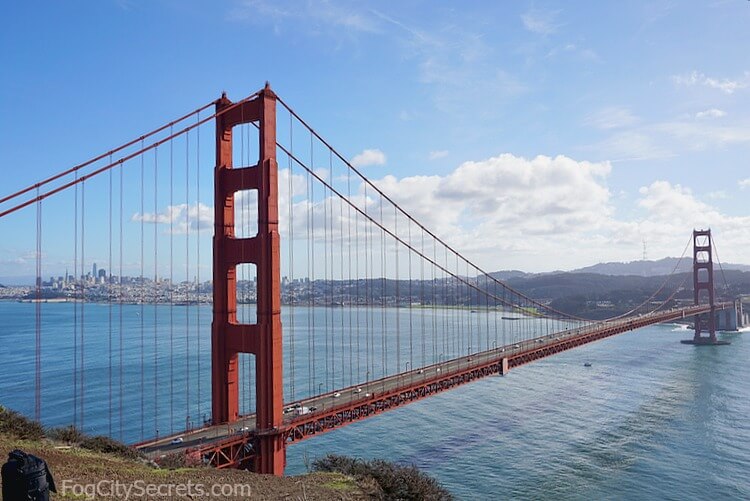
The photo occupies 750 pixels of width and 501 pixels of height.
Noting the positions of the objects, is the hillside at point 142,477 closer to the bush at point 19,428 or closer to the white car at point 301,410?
the bush at point 19,428

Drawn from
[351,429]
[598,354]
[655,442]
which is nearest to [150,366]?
[351,429]

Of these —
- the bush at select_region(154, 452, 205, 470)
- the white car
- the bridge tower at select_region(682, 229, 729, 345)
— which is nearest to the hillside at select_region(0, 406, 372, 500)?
the bush at select_region(154, 452, 205, 470)

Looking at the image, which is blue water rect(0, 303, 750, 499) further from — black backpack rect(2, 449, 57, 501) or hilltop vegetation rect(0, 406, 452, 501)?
black backpack rect(2, 449, 57, 501)

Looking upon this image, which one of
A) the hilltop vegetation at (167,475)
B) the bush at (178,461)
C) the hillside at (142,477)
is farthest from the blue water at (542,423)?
the hillside at (142,477)

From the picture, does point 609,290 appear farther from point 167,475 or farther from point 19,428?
point 19,428

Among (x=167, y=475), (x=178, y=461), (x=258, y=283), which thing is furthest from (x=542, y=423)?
(x=167, y=475)

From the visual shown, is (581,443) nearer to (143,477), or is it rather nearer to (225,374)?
(225,374)
